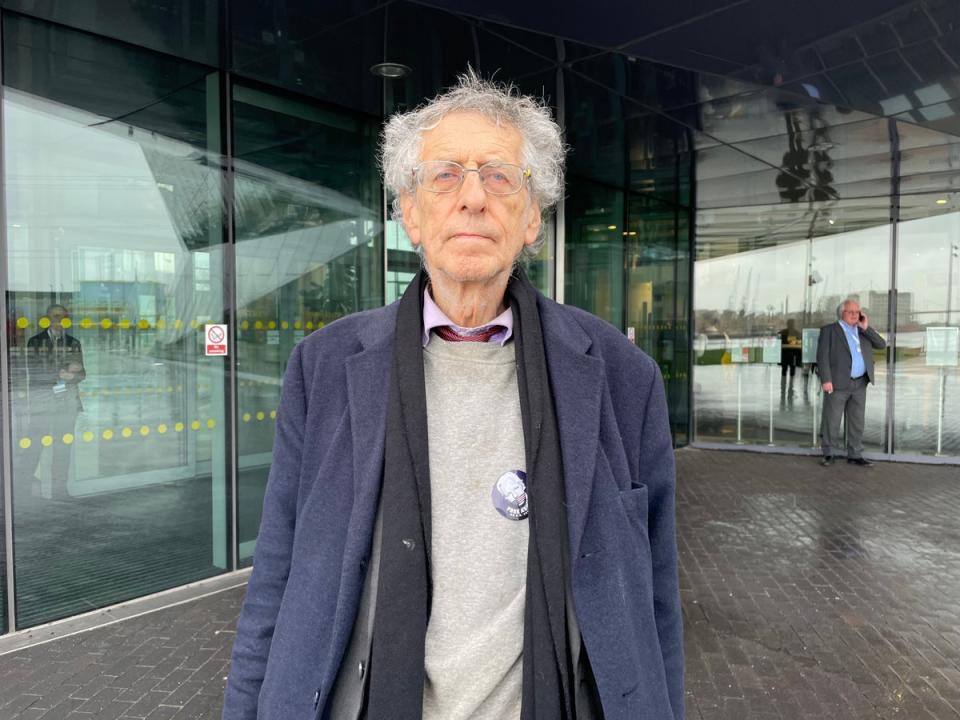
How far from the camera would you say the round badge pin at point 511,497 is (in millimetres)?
1521

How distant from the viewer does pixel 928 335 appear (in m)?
11.3

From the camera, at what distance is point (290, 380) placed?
5.36 feet

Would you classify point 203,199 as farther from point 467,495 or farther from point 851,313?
point 851,313

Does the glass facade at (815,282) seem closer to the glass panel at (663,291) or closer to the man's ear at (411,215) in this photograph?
the glass panel at (663,291)

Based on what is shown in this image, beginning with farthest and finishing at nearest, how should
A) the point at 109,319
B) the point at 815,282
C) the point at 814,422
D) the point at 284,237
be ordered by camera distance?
1. the point at 815,282
2. the point at 814,422
3. the point at 284,237
4. the point at 109,319

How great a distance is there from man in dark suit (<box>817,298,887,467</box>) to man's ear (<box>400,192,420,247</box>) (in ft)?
33.6

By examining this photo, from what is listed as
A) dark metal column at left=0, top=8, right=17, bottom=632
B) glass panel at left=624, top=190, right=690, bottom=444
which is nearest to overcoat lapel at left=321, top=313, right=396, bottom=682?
dark metal column at left=0, top=8, right=17, bottom=632

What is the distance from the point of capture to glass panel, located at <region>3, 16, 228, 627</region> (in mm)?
4770

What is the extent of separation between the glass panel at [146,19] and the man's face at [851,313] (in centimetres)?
920

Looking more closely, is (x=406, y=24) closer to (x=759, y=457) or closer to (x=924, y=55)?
(x=924, y=55)

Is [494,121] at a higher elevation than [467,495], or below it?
higher

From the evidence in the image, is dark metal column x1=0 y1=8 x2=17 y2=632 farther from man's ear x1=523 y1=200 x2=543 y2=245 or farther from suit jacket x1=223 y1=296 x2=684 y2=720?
man's ear x1=523 y1=200 x2=543 y2=245

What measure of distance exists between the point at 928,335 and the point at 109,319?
11500mm

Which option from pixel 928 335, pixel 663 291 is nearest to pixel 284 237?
pixel 663 291
